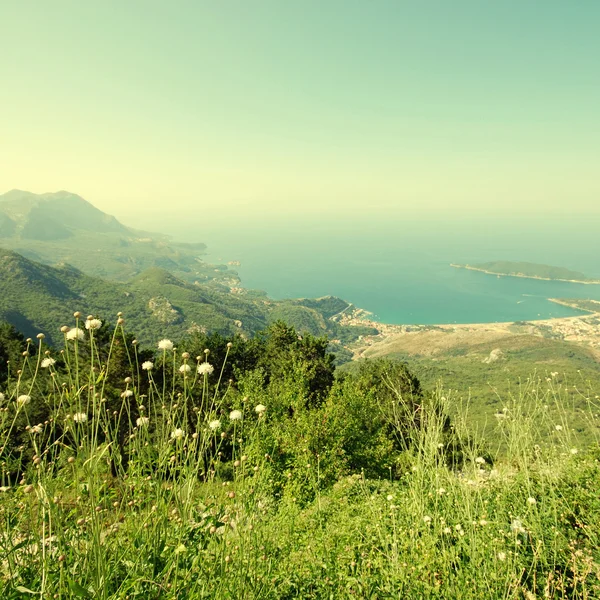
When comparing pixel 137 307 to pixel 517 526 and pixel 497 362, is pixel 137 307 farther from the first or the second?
pixel 517 526

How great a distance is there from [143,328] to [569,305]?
218356 mm

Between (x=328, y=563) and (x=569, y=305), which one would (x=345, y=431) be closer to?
(x=328, y=563)

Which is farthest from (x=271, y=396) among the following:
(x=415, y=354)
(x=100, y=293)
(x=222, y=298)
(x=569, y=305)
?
(x=569, y=305)

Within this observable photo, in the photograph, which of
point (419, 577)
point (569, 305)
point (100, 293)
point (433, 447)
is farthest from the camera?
point (569, 305)

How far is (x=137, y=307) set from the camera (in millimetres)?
138875

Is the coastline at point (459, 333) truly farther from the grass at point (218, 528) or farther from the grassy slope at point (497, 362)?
the grass at point (218, 528)

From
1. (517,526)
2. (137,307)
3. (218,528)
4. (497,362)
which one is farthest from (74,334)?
(137,307)

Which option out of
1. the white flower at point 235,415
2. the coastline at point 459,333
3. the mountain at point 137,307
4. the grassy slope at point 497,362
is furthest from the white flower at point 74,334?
the coastline at point 459,333

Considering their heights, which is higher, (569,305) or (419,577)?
(419,577)

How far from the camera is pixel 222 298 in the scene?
620ft

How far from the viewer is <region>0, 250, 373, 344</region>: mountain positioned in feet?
360

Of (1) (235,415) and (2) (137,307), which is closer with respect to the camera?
(1) (235,415)

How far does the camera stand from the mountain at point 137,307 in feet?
360

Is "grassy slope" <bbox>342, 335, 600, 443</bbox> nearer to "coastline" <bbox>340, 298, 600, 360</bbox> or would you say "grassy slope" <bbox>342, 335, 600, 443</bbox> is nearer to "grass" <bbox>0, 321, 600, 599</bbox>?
"coastline" <bbox>340, 298, 600, 360</bbox>
